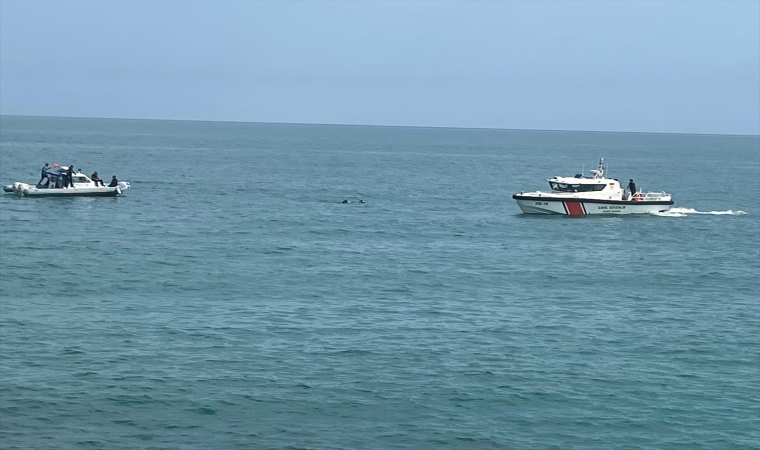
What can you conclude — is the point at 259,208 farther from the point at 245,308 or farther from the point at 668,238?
the point at 245,308

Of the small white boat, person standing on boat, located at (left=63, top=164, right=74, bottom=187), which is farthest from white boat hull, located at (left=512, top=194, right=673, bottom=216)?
person standing on boat, located at (left=63, top=164, right=74, bottom=187)

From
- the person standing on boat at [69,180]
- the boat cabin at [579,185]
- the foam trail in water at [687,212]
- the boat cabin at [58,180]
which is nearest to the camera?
the boat cabin at [579,185]

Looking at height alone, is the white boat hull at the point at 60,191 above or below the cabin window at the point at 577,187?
below

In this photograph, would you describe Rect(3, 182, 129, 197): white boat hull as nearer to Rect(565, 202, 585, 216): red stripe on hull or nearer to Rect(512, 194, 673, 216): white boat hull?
Rect(512, 194, 673, 216): white boat hull

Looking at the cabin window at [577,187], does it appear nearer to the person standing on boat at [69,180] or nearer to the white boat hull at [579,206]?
the white boat hull at [579,206]

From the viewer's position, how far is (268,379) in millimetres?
32344

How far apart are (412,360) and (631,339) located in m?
9.52

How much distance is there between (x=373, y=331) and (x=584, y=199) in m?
44.7

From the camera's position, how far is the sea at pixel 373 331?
93.5 feet

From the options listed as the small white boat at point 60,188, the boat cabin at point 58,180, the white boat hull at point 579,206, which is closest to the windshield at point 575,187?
the white boat hull at point 579,206

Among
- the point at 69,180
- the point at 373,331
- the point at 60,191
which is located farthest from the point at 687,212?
the point at 373,331

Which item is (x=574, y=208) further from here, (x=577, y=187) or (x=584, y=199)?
(x=577, y=187)

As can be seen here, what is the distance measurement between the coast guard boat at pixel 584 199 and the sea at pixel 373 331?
1.22 meters

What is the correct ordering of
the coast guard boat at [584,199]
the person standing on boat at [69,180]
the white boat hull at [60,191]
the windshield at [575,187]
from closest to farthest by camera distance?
the coast guard boat at [584,199] → the windshield at [575,187] → the white boat hull at [60,191] → the person standing on boat at [69,180]
